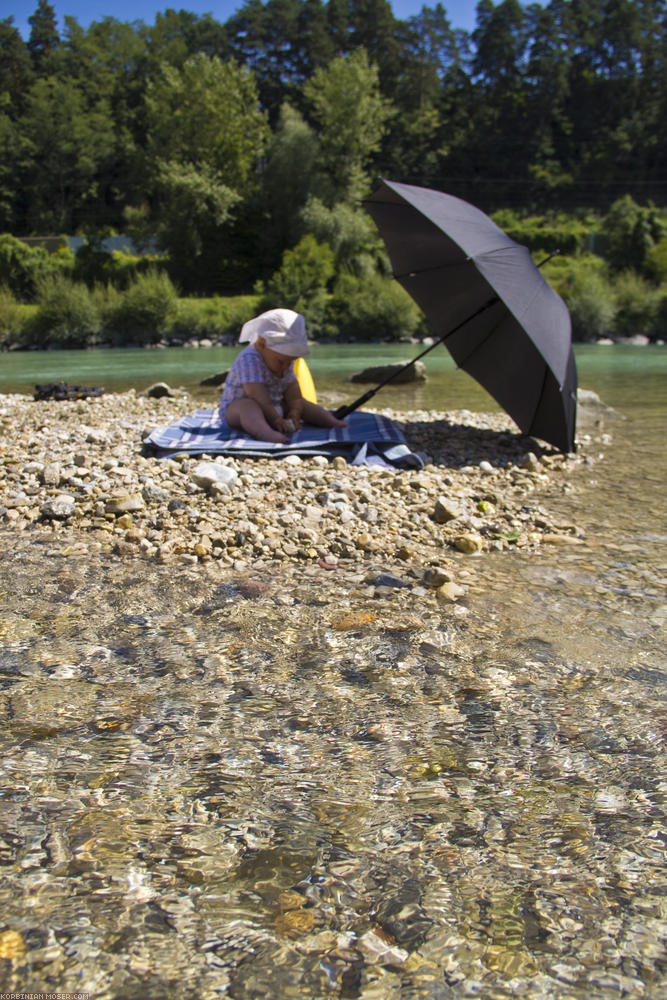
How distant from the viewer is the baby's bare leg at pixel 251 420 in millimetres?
7109

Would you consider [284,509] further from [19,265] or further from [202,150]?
[202,150]

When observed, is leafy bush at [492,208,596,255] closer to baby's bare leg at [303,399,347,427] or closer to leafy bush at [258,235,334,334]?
leafy bush at [258,235,334,334]

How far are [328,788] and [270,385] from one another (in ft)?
17.4

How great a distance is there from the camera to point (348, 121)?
6831 cm

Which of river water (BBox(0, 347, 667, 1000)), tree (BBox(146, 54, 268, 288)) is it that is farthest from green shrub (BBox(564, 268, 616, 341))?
river water (BBox(0, 347, 667, 1000))

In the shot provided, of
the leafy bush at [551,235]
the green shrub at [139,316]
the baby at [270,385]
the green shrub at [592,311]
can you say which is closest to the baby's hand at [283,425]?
the baby at [270,385]

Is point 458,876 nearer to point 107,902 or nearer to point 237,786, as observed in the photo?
point 237,786

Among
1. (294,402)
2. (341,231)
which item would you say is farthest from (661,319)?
(294,402)

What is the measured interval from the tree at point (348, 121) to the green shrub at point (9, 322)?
1363 inches

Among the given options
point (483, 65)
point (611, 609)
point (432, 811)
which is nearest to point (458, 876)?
point (432, 811)

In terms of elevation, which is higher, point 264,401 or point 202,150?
point 202,150

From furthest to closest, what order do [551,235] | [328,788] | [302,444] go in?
[551,235]
[302,444]
[328,788]

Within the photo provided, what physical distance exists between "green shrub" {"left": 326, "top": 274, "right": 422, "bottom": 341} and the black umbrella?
34.7 metres

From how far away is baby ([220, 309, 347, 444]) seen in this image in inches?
265
